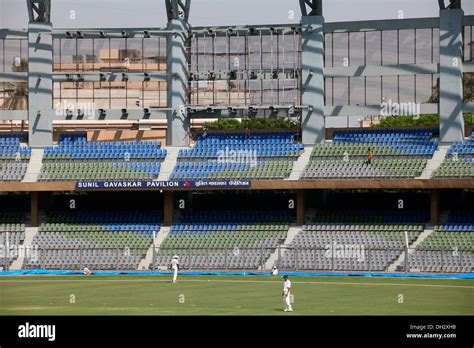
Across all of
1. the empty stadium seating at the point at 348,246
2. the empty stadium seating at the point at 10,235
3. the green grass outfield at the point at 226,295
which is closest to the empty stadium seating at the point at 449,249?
the empty stadium seating at the point at 348,246

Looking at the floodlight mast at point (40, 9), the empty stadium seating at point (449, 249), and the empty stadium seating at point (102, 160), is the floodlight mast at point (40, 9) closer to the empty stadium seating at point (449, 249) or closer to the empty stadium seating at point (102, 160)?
the empty stadium seating at point (102, 160)

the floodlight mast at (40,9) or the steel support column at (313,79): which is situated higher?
the floodlight mast at (40,9)

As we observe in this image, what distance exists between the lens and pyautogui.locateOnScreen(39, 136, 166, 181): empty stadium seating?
66.5 m

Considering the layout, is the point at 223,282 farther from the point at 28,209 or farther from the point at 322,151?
the point at 28,209

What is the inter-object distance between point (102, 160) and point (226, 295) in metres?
27.3

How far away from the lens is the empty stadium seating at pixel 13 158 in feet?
219

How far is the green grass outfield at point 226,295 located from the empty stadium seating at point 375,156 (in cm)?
1199

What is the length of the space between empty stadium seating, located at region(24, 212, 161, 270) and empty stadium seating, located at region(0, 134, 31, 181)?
359cm

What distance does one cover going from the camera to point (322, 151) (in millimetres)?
66188

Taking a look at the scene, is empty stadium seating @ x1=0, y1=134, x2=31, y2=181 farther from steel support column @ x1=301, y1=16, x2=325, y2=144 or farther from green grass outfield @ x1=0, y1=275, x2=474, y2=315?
steel support column @ x1=301, y1=16, x2=325, y2=144

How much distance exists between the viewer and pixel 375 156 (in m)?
64.9

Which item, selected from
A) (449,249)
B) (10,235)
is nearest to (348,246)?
(449,249)
